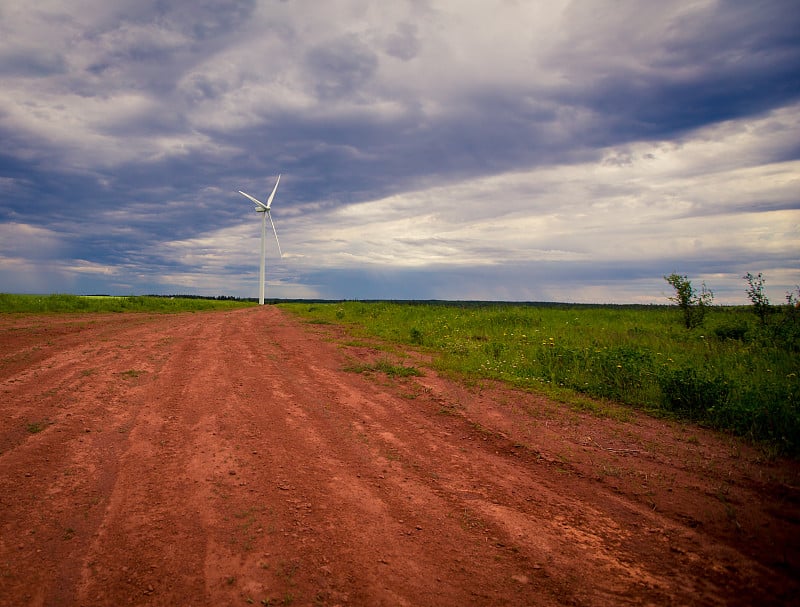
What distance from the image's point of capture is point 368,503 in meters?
4.14

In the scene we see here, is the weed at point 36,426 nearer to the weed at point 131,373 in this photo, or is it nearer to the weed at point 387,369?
the weed at point 131,373

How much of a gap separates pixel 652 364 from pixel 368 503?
7668 mm

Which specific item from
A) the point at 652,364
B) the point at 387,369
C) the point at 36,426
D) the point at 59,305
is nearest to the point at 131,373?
the point at 36,426

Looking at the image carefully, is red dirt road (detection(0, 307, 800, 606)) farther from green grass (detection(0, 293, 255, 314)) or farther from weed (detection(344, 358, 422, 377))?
green grass (detection(0, 293, 255, 314))

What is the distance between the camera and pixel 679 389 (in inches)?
313

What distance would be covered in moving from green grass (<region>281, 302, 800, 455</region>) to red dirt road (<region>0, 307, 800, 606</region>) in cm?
94

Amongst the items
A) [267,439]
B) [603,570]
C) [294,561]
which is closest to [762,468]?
[603,570]

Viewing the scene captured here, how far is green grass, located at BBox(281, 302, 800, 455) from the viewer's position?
6.96 metres

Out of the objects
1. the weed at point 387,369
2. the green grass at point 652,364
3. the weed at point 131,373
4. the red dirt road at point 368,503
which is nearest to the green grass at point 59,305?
the green grass at point 652,364

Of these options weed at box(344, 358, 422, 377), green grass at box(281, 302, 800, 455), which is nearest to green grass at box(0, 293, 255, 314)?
green grass at box(281, 302, 800, 455)

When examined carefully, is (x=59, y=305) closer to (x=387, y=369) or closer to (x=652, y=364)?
(x=387, y=369)

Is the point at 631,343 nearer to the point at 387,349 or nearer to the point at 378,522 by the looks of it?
the point at 387,349

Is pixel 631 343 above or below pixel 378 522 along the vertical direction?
above

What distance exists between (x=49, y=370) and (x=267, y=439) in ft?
19.1
